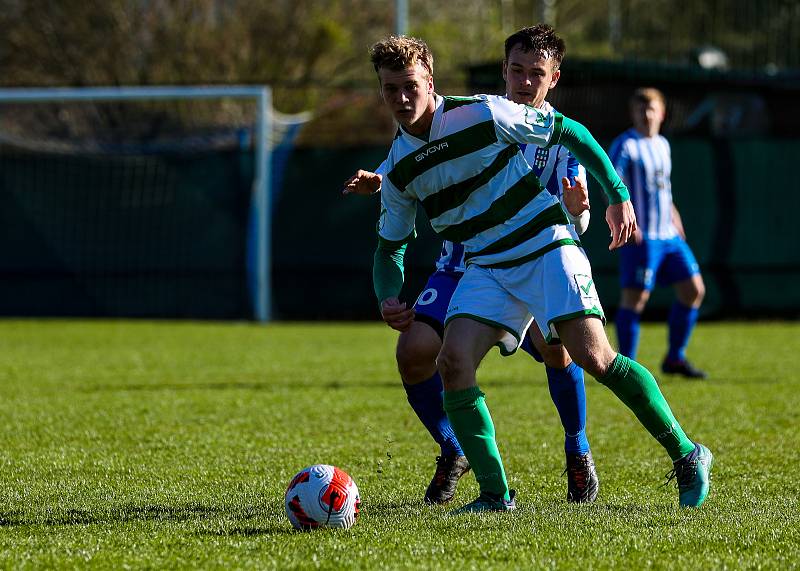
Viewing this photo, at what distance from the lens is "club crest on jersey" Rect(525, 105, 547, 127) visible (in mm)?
4645

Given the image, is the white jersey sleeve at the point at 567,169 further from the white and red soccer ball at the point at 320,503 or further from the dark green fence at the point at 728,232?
the dark green fence at the point at 728,232

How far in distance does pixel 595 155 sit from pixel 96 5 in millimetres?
19690

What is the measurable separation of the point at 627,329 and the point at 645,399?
4805 millimetres

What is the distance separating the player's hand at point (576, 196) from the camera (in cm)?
479

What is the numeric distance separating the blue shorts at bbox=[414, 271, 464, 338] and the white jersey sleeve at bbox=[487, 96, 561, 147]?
0.81 m

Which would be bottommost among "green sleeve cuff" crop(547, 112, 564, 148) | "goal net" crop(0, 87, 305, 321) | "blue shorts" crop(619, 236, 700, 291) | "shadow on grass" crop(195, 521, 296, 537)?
"goal net" crop(0, 87, 305, 321)

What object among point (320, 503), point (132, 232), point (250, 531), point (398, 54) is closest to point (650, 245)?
point (398, 54)

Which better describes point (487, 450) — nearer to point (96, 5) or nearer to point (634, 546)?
point (634, 546)

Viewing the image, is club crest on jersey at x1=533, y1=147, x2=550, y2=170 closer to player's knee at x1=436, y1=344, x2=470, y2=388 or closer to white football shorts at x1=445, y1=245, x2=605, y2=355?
white football shorts at x1=445, y1=245, x2=605, y2=355

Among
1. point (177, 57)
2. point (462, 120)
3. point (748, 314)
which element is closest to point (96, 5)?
point (177, 57)

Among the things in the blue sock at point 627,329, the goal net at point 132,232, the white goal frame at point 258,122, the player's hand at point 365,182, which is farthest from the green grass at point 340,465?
the goal net at point 132,232

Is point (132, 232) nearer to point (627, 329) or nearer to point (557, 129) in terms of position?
point (627, 329)

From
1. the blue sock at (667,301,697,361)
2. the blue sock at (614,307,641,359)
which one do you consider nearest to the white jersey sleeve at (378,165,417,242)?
the blue sock at (614,307,641,359)

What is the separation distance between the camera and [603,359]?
4625 mm
